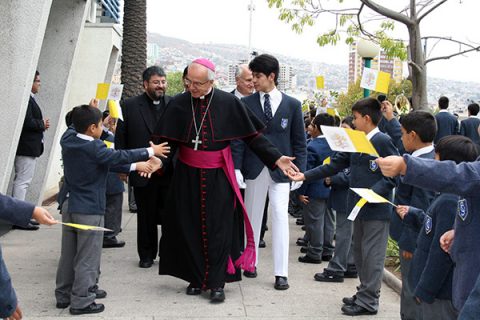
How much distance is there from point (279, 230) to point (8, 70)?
346cm

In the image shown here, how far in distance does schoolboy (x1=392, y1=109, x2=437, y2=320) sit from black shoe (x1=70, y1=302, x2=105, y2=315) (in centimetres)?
252

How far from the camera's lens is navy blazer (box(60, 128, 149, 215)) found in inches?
209

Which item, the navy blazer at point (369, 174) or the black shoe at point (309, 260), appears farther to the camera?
the black shoe at point (309, 260)

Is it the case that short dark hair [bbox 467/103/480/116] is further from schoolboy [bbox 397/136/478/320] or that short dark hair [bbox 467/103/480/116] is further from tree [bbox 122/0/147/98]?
schoolboy [bbox 397/136/478/320]

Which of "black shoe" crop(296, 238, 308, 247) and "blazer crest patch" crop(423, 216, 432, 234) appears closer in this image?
"blazer crest patch" crop(423, 216, 432, 234)

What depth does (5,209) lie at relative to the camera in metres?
3.21

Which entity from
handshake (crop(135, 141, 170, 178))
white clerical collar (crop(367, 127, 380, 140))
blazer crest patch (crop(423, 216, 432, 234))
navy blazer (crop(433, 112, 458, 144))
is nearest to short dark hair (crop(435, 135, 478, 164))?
blazer crest patch (crop(423, 216, 432, 234))

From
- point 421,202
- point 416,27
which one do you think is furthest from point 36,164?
point 421,202

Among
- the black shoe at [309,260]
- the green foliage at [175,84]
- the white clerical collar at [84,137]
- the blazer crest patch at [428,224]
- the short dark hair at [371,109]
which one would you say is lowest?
the black shoe at [309,260]

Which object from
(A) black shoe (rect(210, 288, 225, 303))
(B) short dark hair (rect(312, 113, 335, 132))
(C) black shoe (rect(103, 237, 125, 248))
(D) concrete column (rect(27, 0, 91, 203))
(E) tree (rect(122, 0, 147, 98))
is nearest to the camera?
(A) black shoe (rect(210, 288, 225, 303))

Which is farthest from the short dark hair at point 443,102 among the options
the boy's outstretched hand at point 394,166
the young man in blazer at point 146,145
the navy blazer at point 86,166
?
the boy's outstretched hand at point 394,166

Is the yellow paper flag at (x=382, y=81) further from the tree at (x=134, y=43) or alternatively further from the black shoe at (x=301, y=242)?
the tree at (x=134, y=43)

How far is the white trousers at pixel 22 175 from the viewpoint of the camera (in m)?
8.67

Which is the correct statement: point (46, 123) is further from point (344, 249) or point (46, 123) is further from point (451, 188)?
point (451, 188)
